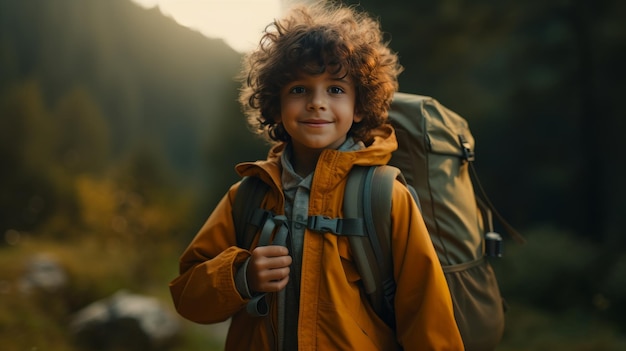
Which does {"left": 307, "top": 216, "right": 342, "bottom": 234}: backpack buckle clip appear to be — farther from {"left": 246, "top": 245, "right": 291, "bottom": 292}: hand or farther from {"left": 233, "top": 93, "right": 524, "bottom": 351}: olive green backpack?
{"left": 246, "top": 245, "right": 291, "bottom": 292}: hand

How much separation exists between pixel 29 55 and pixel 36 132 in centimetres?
91

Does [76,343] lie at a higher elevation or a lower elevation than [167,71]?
lower

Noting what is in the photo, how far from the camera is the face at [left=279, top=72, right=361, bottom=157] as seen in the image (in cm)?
187

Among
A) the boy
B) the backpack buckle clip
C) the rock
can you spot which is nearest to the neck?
the boy

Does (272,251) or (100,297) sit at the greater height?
(272,251)

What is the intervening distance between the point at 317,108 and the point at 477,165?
4430 mm

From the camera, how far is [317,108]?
1853 millimetres

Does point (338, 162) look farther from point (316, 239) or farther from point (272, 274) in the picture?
point (272, 274)

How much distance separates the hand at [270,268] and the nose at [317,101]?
47 centimetres

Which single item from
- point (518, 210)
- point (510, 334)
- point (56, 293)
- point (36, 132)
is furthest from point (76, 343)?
point (518, 210)

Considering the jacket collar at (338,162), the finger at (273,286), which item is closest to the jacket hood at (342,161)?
the jacket collar at (338,162)

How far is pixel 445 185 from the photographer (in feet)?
7.09

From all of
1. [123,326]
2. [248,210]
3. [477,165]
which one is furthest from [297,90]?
[477,165]

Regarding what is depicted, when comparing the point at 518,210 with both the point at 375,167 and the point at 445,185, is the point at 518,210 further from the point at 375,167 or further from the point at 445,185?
the point at 375,167
